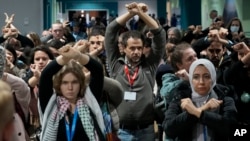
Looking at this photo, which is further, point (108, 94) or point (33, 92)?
point (33, 92)

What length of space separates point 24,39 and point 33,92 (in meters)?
3.00

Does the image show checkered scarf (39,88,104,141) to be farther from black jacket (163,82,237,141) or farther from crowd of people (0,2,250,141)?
black jacket (163,82,237,141)

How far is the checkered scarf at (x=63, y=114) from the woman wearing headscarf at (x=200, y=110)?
19.4 inches

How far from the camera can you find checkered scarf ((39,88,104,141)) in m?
3.50

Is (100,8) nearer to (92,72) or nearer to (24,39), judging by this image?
(24,39)

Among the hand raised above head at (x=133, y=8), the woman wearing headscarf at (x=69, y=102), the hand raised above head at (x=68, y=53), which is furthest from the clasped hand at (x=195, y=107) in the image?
the hand raised above head at (x=133, y=8)

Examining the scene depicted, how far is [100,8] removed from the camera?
27812 mm

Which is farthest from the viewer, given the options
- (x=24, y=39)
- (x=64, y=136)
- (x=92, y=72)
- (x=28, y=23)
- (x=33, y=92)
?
(x=28, y=23)

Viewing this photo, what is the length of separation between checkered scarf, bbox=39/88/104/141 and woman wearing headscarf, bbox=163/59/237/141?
0.49 m

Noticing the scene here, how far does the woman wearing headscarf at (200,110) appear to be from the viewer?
3449mm

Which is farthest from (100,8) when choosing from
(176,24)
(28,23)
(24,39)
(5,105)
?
(5,105)

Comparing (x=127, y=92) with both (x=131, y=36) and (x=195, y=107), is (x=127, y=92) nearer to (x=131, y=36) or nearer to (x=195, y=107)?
(x=131, y=36)

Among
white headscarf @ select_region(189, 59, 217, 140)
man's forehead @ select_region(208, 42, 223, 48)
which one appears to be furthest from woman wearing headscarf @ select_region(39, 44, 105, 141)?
man's forehead @ select_region(208, 42, 223, 48)

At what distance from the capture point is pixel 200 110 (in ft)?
11.3
